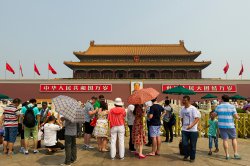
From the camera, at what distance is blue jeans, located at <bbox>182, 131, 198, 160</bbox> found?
546 centimetres

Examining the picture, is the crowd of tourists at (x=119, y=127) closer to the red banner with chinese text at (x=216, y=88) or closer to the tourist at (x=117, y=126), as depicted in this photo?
the tourist at (x=117, y=126)

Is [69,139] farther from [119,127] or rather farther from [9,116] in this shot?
[9,116]

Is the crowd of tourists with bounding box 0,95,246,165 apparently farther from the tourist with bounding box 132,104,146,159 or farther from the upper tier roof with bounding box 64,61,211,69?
the upper tier roof with bounding box 64,61,211,69

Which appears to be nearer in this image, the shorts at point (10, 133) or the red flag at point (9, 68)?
the shorts at point (10, 133)

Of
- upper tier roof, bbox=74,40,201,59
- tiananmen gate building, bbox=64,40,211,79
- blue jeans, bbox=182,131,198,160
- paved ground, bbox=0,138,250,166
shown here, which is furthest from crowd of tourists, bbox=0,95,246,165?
upper tier roof, bbox=74,40,201,59

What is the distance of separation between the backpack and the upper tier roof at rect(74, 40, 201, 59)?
2555 cm

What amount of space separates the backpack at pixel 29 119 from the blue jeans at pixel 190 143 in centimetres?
385

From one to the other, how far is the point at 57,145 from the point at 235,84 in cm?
2419

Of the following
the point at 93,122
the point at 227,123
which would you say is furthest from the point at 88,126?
the point at 227,123

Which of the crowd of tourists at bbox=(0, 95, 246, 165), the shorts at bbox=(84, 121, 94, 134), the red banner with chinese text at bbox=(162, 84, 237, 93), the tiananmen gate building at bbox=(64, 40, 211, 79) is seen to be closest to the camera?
the crowd of tourists at bbox=(0, 95, 246, 165)

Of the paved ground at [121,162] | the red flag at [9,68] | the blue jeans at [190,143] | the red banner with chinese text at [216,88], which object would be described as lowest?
the paved ground at [121,162]

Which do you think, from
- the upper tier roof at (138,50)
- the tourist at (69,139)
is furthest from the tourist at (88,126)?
the upper tier roof at (138,50)

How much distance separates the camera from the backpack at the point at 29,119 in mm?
6168

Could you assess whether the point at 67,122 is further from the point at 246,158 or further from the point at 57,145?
the point at 246,158
